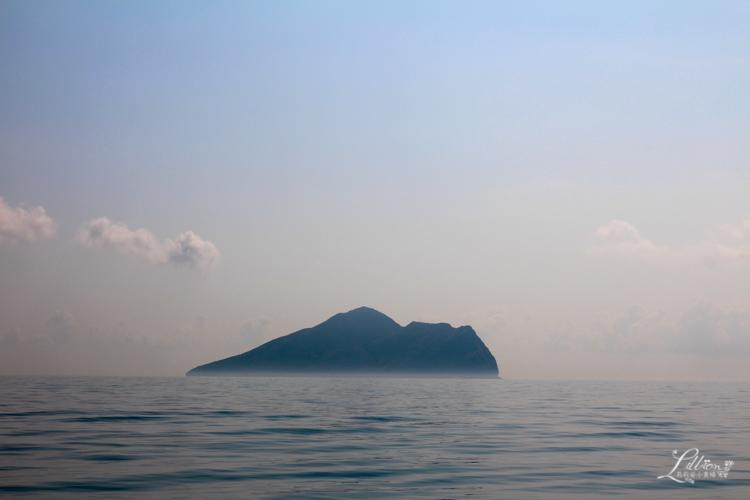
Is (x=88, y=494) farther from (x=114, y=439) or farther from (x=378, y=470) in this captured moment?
(x=114, y=439)

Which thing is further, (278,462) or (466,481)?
(278,462)

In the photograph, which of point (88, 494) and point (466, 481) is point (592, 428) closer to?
point (466, 481)

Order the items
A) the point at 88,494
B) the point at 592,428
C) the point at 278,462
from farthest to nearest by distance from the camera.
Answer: the point at 592,428 < the point at 278,462 < the point at 88,494

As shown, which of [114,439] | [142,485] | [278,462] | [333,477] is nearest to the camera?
[142,485]

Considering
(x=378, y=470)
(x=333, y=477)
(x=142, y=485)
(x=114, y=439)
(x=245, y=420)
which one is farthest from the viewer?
(x=245, y=420)

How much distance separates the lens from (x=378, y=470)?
19.1m

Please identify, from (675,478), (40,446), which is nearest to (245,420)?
(40,446)

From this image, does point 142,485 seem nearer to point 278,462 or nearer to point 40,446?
point 278,462

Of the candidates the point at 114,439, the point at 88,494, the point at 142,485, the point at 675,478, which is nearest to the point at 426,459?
the point at 675,478

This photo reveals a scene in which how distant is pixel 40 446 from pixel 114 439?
3.15 metres

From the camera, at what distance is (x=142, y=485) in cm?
1659

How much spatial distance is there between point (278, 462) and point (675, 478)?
44.9 ft

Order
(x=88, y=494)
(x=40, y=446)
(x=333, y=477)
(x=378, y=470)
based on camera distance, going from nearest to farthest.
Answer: (x=88, y=494), (x=333, y=477), (x=378, y=470), (x=40, y=446)

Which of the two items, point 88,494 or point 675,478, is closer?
point 88,494
